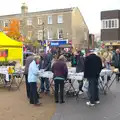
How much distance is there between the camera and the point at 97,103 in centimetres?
1016

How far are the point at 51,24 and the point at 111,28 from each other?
16.1 meters

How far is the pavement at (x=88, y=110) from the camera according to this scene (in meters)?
8.22

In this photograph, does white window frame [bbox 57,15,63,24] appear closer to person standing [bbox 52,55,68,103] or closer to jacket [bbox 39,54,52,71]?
jacket [bbox 39,54,52,71]

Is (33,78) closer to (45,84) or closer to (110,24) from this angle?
(45,84)

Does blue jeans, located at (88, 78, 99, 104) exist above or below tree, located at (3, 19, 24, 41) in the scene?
below

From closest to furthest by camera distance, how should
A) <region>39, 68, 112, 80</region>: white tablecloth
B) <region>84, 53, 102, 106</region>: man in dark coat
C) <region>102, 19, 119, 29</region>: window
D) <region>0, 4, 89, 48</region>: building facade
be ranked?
<region>84, 53, 102, 106</region>: man in dark coat, <region>39, 68, 112, 80</region>: white tablecloth, <region>102, 19, 119, 29</region>: window, <region>0, 4, 89, 48</region>: building facade

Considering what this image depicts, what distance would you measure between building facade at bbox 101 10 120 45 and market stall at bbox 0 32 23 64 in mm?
36304

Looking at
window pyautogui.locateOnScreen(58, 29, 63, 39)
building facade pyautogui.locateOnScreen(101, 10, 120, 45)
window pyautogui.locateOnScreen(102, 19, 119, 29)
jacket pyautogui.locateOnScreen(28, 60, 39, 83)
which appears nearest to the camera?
jacket pyautogui.locateOnScreen(28, 60, 39, 83)

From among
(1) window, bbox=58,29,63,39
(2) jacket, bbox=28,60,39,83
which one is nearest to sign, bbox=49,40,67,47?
(1) window, bbox=58,29,63,39

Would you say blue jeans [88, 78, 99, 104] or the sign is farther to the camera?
the sign

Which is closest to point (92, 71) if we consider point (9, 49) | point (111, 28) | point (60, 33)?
point (9, 49)

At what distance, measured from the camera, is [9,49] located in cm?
1595

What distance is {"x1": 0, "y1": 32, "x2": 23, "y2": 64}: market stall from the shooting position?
15604 mm

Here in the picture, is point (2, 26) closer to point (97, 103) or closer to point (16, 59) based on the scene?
point (16, 59)
